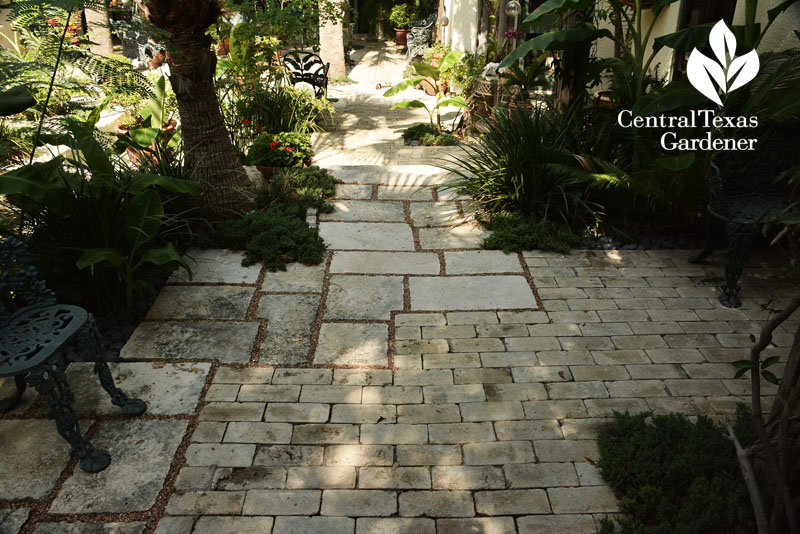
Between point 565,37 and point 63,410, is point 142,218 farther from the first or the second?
point 565,37

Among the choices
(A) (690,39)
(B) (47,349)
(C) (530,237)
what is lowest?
(C) (530,237)

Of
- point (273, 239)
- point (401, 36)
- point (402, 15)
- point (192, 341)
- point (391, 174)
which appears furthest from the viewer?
point (401, 36)

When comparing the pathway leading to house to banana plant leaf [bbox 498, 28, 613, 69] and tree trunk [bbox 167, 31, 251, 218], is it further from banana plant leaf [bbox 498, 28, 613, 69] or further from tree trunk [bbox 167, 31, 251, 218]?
banana plant leaf [bbox 498, 28, 613, 69]

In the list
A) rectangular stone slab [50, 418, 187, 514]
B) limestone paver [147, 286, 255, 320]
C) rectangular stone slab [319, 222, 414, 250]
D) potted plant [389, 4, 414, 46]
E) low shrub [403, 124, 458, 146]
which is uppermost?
A: potted plant [389, 4, 414, 46]

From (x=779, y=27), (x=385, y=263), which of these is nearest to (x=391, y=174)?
(x=385, y=263)

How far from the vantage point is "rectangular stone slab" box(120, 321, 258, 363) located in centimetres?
341

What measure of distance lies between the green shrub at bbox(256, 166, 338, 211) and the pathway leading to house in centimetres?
53

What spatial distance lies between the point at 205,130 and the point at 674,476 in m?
4.07

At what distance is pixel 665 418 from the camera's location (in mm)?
2818

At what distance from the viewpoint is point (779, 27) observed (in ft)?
16.5

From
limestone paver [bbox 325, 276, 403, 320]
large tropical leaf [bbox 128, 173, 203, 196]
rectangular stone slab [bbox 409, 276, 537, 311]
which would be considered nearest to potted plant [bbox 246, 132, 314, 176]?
large tropical leaf [bbox 128, 173, 203, 196]

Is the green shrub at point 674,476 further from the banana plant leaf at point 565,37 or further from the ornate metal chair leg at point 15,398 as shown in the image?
the banana plant leaf at point 565,37

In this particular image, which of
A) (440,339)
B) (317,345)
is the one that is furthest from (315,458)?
(440,339)

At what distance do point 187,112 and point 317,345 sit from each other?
241 cm
